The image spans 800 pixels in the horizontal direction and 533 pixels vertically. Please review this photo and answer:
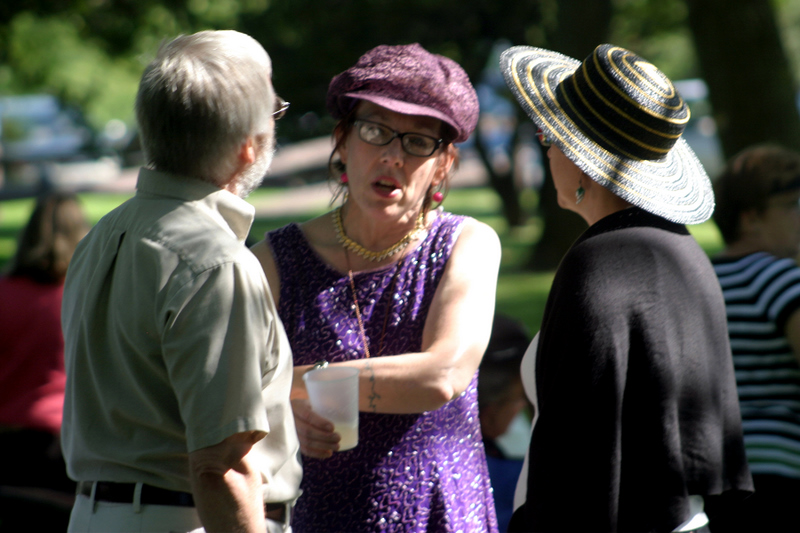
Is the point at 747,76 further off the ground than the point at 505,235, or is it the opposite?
the point at 747,76

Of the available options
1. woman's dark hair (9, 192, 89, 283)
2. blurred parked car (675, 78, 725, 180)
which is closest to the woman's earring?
woman's dark hair (9, 192, 89, 283)

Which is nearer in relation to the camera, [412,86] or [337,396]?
[337,396]

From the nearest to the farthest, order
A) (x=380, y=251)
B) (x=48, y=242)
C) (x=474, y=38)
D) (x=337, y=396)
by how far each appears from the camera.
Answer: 1. (x=337, y=396)
2. (x=380, y=251)
3. (x=48, y=242)
4. (x=474, y=38)

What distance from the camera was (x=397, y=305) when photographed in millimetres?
2111

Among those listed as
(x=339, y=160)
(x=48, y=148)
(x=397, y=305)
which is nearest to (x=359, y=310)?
(x=397, y=305)

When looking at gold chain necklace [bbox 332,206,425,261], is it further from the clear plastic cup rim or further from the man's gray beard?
the man's gray beard

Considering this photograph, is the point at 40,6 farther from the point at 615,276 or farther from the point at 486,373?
the point at 615,276

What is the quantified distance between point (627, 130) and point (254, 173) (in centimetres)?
89

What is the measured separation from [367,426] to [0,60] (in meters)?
18.1

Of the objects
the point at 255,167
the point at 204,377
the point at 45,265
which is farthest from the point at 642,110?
the point at 45,265

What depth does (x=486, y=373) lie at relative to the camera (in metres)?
3.42

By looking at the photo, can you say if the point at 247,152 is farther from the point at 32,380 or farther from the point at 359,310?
the point at 32,380

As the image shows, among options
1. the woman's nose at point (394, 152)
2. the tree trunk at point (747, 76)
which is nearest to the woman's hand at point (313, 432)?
the woman's nose at point (394, 152)

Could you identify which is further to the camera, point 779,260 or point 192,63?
point 779,260
